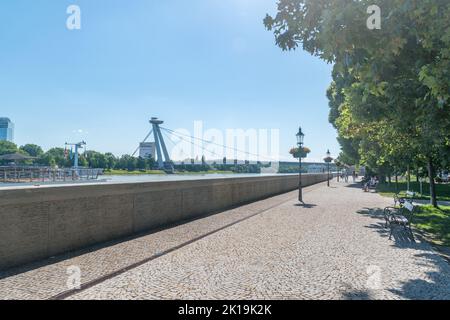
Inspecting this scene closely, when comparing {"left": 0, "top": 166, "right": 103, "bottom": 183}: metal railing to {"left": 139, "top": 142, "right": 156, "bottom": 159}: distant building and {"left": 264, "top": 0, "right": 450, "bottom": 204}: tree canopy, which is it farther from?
{"left": 139, "top": 142, "right": 156, "bottom": 159}: distant building

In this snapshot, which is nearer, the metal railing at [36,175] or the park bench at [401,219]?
the park bench at [401,219]

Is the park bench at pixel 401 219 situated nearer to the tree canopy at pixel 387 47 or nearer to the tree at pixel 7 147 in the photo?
the tree canopy at pixel 387 47

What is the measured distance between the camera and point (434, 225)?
11.4m

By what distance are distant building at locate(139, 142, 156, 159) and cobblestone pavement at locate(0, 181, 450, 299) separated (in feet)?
433

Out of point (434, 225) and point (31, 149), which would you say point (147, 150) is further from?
point (434, 225)

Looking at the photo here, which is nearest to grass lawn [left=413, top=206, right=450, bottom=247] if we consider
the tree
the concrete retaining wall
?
the concrete retaining wall

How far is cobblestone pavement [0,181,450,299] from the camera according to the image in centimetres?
485

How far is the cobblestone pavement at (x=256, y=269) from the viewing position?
485cm

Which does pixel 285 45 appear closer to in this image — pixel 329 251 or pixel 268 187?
pixel 329 251

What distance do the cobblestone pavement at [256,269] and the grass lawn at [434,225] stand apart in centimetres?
88

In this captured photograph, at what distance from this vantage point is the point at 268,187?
81.3 feet

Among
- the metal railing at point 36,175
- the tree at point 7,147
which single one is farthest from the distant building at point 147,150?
the metal railing at point 36,175

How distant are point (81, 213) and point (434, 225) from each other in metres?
11.1

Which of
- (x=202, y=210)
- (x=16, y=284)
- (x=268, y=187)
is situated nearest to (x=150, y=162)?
(x=268, y=187)
